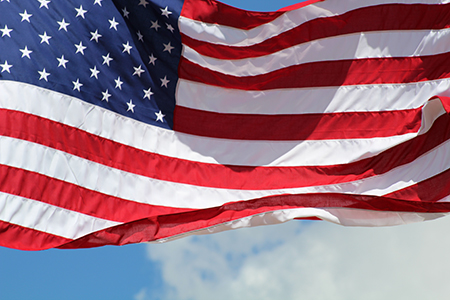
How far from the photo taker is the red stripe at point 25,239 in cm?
1191

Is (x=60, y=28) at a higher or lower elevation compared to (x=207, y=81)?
higher

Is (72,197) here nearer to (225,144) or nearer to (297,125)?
(225,144)

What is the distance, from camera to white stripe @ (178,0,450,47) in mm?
13328

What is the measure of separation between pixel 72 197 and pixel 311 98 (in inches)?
194

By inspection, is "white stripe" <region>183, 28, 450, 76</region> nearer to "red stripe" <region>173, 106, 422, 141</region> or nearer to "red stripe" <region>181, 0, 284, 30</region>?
"red stripe" <region>181, 0, 284, 30</region>

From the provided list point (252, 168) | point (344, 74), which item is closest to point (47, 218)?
point (252, 168)

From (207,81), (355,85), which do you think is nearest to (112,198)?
(207,81)

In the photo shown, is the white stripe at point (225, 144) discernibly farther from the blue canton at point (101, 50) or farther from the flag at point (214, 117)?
the blue canton at point (101, 50)

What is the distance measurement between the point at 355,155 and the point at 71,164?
5.26m

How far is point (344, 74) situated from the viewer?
13680 mm

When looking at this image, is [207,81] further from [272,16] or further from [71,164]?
[71,164]

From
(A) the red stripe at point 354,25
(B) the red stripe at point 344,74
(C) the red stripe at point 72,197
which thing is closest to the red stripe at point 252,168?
(C) the red stripe at point 72,197

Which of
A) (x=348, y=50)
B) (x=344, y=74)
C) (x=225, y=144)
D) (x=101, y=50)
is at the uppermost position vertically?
(x=348, y=50)

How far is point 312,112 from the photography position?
44.7ft
